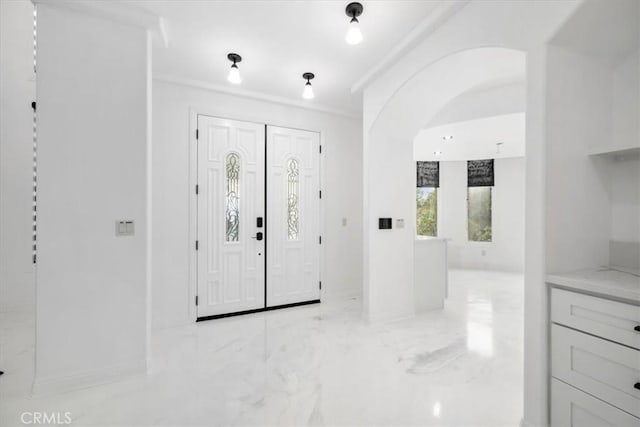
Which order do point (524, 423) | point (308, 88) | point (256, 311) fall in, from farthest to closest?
point (256, 311) < point (308, 88) < point (524, 423)

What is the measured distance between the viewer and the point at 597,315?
4.38 ft

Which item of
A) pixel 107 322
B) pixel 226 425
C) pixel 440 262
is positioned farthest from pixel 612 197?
pixel 107 322

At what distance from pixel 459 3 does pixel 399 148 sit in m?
1.61

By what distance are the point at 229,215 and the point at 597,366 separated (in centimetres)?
340

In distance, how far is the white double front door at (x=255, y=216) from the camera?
3451 millimetres

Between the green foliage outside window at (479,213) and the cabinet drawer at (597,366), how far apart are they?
6.28m

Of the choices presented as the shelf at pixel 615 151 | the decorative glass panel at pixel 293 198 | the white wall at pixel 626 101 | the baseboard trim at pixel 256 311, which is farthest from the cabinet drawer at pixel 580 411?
the decorative glass panel at pixel 293 198

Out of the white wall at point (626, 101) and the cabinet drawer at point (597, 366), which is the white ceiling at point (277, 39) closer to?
the white wall at point (626, 101)

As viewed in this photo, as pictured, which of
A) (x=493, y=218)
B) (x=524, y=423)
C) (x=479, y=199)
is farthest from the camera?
(x=479, y=199)

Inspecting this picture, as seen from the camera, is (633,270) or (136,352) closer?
(633,270)

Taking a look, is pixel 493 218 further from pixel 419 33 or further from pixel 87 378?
pixel 87 378

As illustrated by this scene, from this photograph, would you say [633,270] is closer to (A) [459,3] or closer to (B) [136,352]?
(A) [459,3]

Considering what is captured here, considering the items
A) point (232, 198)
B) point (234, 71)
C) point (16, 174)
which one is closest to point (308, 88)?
point (234, 71)

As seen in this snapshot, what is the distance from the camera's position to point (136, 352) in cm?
222
